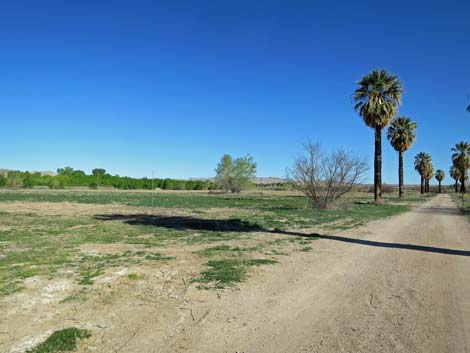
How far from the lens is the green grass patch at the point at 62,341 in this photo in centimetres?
391

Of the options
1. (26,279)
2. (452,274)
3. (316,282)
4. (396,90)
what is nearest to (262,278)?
(316,282)

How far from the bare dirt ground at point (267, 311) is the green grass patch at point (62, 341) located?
130mm

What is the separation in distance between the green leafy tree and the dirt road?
229 ft

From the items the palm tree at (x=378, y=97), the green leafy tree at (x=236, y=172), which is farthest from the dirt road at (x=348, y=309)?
the green leafy tree at (x=236, y=172)

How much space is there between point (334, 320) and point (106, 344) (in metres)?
3.04

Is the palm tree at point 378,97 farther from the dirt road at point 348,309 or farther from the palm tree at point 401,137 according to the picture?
the dirt road at point 348,309

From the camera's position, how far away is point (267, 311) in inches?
205

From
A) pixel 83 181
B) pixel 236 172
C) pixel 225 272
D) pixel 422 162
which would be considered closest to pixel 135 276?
pixel 225 272

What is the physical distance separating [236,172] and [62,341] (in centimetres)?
7518

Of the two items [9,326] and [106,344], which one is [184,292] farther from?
[9,326]

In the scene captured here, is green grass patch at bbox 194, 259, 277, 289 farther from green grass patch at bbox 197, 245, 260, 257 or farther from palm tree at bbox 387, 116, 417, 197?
palm tree at bbox 387, 116, 417, 197

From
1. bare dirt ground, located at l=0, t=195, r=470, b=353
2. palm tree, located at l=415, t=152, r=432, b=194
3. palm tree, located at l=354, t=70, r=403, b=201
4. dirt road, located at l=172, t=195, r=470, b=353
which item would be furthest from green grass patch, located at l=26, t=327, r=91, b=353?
palm tree, located at l=415, t=152, r=432, b=194

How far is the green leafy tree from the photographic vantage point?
7894 cm

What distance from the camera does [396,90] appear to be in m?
32.7
